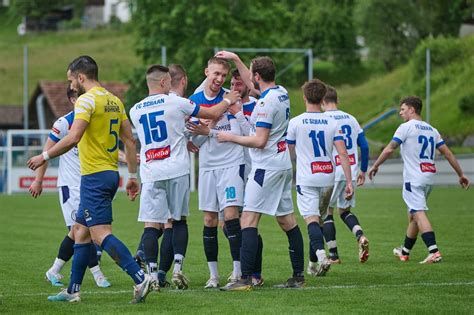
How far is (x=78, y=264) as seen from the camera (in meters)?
10.5

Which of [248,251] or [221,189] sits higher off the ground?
[221,189]

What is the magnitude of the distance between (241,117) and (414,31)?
4698 centimetres

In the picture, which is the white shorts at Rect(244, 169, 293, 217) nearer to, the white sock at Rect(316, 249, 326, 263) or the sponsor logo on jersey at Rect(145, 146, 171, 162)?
the sponsor logo on jersey at Rect(145, 146, 171, 162)

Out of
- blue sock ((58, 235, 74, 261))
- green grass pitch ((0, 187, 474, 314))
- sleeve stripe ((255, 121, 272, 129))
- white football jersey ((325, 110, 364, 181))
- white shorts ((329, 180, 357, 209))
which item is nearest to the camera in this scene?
green grass pitch ((0, 187, 474, 314))

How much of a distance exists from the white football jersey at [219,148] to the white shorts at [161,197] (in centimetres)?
42

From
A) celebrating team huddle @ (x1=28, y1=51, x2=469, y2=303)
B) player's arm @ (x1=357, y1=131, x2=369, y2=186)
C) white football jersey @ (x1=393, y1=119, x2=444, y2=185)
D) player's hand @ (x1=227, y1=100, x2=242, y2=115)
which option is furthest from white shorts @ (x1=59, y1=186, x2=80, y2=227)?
white football jersey @ (x1=393, y1=119, x2=444, y2=185)

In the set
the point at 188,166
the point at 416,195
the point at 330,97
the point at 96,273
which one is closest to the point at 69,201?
the point at 96,273

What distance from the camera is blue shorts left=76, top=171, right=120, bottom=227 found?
33.7 feet

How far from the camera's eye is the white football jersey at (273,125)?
11312 mm

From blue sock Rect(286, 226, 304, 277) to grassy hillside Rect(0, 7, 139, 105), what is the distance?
182 feet

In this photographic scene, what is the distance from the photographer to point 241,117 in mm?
11969

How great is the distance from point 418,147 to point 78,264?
227 inches

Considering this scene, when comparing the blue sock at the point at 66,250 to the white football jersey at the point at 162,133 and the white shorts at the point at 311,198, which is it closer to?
the white football jersey at the point at 162,133

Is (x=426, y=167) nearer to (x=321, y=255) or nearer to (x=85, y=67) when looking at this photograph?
(x=321, y=255)
